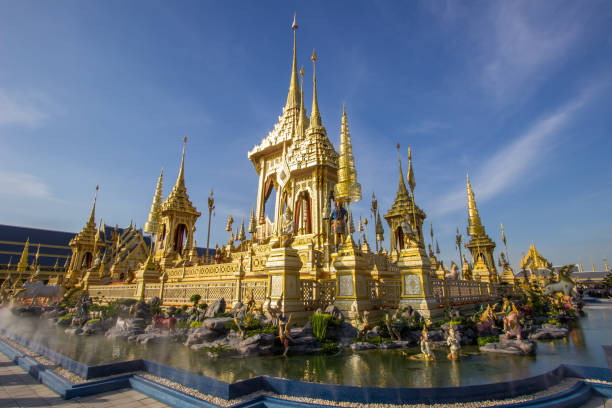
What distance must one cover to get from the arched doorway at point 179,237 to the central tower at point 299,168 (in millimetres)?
8778

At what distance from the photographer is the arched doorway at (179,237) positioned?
31.0 m

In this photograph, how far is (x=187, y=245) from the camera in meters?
31.0

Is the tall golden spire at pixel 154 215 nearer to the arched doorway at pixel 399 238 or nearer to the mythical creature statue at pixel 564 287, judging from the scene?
the arched doorway at pixel 399 238

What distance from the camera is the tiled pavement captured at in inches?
165

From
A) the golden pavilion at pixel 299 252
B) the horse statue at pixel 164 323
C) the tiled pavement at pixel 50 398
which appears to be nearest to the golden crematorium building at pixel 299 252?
the golden pavilion at pixel 299 252

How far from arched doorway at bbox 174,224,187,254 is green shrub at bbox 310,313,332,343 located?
26278 mm

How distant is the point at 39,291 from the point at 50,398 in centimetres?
1844

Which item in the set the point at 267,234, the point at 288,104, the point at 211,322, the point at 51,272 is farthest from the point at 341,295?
the point at 51,272

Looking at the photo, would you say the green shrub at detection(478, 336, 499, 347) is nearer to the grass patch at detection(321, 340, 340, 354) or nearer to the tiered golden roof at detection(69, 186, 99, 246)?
the grass patch at detection(321, 340, 340, 354)

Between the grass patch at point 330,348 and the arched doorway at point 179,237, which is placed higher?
the arched doorway at point 179,237

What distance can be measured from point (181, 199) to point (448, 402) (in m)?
31.1

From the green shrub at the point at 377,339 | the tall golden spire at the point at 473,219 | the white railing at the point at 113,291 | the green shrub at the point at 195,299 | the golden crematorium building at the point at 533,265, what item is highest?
the tall golden spire at the point at 473,219

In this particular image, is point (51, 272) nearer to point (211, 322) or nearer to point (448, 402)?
point (211, 322)

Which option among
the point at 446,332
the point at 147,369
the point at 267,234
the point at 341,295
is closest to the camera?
the point at 147,369
